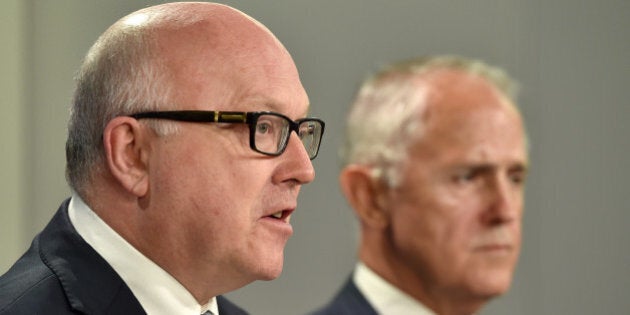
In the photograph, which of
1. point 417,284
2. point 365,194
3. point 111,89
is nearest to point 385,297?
point 417,284

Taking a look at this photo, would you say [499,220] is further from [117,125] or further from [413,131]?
[117,125]

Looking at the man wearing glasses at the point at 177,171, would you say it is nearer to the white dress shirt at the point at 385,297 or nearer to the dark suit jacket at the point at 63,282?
the dark suit jacket at the point at 63,282

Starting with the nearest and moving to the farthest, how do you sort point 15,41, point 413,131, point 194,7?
point 413,131 < point 194,7 < point 15,41

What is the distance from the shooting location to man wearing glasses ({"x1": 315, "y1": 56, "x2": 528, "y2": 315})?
2246 millimetres

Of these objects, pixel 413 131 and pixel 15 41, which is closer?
pixel 413 131

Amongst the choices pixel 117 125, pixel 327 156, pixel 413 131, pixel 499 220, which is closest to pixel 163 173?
pixel 117 125

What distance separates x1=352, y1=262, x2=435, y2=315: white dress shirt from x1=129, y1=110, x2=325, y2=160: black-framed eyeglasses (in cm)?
31

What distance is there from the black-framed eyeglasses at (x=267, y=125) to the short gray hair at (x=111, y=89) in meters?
0.04

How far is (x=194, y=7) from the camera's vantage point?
243cm

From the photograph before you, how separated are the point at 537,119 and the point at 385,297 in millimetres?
514

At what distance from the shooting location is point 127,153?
7.65 ft

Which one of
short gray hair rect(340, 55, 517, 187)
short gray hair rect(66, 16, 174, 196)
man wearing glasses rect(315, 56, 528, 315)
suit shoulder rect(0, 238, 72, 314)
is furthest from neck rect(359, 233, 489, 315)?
suit shoulder rect(0, 238, 72, 314)

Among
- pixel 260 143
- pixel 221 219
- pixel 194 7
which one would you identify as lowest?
pixel 221 219

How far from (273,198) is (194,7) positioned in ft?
1.47
